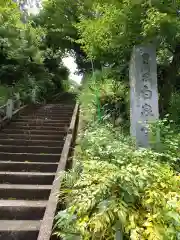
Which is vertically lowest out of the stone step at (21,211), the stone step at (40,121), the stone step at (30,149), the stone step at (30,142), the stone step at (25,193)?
the stone step at (21,211)

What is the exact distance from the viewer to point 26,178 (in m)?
4.94

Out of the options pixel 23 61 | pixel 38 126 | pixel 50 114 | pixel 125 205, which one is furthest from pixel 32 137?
pixel 23 61

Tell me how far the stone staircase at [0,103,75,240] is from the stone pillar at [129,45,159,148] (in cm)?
168

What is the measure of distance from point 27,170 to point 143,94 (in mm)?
2548

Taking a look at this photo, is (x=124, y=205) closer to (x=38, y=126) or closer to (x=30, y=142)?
(x=30, y=142)

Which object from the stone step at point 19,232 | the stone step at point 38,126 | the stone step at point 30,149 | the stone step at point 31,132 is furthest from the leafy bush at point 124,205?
the stone step at point 38,126

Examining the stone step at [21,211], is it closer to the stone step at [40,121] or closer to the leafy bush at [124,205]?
the leafy bush at [124,205]

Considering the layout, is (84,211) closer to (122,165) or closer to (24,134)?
(122,165)

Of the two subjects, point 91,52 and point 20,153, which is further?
point 91,52

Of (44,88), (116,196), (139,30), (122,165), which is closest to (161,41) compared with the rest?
(139,30)

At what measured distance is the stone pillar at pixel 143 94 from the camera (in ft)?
15.8

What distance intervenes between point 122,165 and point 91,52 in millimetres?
4357

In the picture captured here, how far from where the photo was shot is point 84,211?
8.59 feet

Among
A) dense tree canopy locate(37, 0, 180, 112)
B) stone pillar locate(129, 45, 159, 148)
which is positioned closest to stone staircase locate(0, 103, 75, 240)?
stone pillar locate(129, 45, 159, 148)
